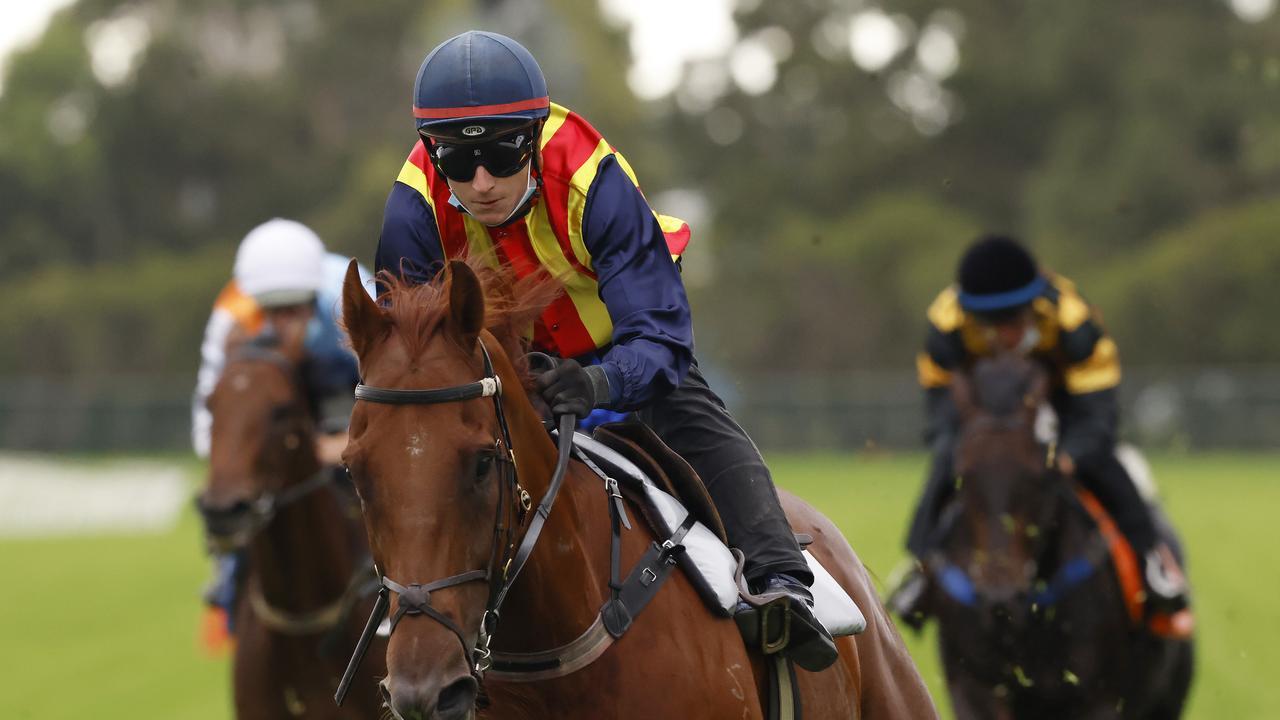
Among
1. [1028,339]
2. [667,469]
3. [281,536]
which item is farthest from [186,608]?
[667,469]

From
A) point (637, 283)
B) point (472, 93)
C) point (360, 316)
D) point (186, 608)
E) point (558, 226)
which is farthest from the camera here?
point (186, 608)

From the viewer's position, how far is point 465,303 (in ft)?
11.3

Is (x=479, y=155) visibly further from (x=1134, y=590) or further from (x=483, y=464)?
(x=1134, y=590)

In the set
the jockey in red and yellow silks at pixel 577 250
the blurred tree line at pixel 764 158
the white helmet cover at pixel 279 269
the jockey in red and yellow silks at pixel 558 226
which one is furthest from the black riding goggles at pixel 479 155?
the blurred tree line at pixel 764 158

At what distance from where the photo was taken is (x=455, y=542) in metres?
3.29

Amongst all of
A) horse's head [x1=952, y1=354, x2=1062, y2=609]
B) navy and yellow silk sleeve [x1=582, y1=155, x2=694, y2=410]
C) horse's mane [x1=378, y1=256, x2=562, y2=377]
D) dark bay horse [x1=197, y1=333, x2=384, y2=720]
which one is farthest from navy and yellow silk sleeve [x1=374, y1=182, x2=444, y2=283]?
horse's head [x1=952, y1=354, x2=1062, y2=609]

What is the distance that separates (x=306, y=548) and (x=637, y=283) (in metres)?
3.43

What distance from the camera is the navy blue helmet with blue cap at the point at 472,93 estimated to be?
12.5 ft

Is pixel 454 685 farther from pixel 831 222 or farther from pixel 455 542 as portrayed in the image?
pixel 831 222

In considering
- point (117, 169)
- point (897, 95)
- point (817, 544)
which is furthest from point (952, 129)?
point (817, 544)

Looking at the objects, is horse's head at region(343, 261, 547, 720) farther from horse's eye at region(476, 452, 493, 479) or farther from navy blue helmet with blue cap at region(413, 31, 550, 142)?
navy blue helmet with blue cap at region(413, 31, 550, 142)

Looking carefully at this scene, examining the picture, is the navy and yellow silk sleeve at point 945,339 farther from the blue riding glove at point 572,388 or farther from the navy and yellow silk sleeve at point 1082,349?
the blue riding glove at point 572,388

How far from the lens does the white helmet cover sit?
7.34 meters

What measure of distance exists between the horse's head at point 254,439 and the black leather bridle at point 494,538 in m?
3.13
